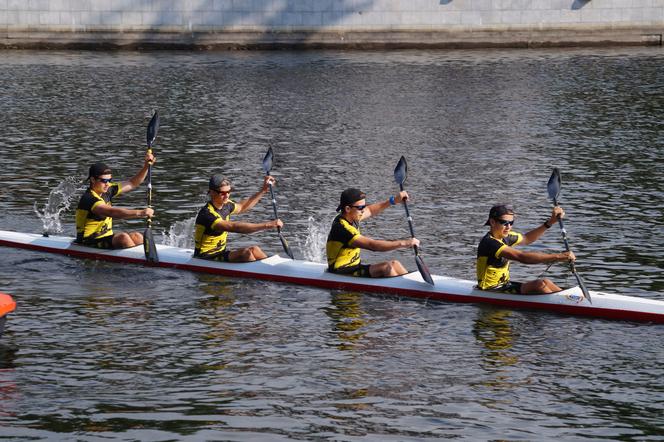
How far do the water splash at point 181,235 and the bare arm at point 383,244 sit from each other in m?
5.15

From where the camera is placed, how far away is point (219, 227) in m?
22.5

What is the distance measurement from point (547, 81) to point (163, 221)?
2231cm

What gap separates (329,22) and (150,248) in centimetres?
3260

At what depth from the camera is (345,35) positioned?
54.4 metres

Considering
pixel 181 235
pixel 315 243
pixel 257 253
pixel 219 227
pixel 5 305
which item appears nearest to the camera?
pixel 5 305

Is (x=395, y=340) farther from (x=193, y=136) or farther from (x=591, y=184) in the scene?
(x=193, y=136)

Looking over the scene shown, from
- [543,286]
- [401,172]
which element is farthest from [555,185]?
[401,172]

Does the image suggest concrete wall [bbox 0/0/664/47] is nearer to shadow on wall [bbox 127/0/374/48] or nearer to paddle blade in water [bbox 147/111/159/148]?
shadow on wall [bbox 127/0/374/48]

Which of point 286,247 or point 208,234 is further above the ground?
point 208,234

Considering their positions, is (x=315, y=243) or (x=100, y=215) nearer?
(x=100, y=215)

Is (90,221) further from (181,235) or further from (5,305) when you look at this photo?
(5,305)

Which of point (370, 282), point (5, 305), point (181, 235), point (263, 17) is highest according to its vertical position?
point (263, 17)

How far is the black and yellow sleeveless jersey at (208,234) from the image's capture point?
22.7 m

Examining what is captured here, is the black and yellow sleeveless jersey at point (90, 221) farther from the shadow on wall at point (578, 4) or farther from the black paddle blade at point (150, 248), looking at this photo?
the shadow on wall at point (578, 4)
